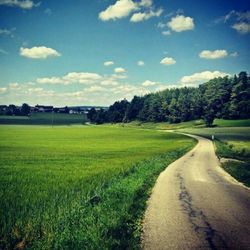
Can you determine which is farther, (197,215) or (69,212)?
(197,215)

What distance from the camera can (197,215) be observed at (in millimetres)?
11641

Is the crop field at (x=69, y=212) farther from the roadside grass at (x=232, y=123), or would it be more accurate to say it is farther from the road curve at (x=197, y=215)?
the roadside grass at (x=232, y=123)

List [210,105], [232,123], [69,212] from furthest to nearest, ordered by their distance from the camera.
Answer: [210,105] < [232,123] < [69,212]

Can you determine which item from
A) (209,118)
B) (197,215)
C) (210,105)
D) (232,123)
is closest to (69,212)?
(197,215)

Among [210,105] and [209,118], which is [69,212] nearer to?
[209,118]

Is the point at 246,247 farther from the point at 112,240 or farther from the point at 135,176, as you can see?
the point at 135,176

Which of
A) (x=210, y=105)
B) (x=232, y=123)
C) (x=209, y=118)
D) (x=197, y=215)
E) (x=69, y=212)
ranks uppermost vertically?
(x=210, y=105)

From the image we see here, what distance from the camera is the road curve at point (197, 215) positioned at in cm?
884

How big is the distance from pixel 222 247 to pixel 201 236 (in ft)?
3.11

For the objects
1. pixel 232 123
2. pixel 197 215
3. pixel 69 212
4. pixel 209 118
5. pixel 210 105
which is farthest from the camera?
pixel 210 105

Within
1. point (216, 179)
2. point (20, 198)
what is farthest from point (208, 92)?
point (20, 198)

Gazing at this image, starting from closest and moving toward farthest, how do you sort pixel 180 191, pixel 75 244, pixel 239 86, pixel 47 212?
pixel 75 244
pixel 47 212
pixel 180 191
pixel 239 86

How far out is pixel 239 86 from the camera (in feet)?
420

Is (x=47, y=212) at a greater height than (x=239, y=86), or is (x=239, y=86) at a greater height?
(x=239, y=86)
